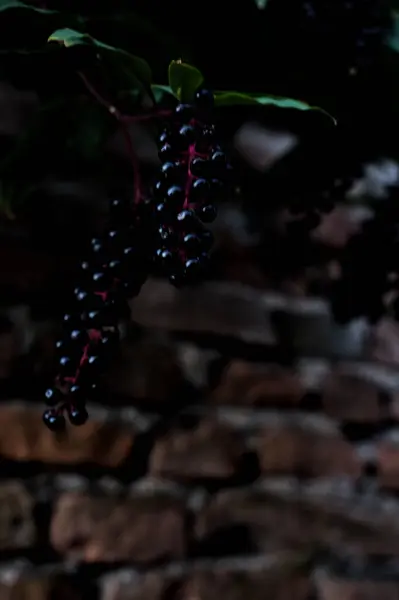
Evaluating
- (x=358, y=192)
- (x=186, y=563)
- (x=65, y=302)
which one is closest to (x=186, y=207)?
(x=65, y=302)

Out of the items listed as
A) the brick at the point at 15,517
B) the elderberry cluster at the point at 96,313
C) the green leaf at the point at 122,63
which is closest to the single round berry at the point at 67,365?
the elderberry cluster at the point at 96,313

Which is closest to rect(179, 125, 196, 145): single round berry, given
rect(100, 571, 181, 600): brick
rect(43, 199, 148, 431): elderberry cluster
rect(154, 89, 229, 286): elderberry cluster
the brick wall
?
rect(154, 89, 229, 286): elderberry cluster

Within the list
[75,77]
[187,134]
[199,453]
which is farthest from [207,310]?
[187,134]

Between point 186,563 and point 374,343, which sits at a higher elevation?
point 374,343

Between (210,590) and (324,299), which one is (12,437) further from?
(324,299)

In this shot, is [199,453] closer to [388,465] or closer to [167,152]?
[388,465]

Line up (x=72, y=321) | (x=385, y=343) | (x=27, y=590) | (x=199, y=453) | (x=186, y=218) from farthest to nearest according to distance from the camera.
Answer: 1. (x=385, y=343)
2. (x=199, y=453)
3. (x=27, y=590)
4. (x=72, y=321)
5. (x=186, y=218)
